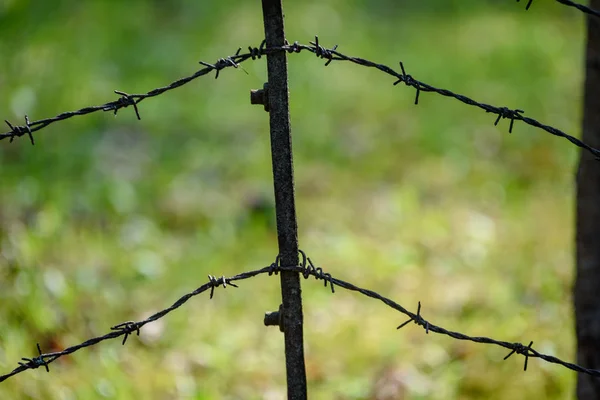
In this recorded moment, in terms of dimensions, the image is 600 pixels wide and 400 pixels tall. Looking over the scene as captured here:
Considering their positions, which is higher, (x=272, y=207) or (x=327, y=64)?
(x=272, y=207)

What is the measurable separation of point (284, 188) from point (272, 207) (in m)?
2.93

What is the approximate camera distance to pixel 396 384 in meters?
2.83

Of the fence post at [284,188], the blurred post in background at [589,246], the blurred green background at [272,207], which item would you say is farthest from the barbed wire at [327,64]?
the blurred green background at [272,207]

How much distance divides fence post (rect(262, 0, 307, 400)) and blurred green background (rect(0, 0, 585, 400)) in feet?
3.77

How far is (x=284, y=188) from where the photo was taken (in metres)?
1.62

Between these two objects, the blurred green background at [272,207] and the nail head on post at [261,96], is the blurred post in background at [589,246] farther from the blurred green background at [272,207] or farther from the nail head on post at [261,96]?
the nail head on post at [261,96]

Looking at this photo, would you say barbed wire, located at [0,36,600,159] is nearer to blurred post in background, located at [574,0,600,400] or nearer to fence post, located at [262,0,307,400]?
fence post, located at [262,0,307,400]

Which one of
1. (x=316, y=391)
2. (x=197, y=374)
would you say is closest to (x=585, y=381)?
(x=316, y=391)

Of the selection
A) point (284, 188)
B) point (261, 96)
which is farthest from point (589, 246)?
point (261, 96)

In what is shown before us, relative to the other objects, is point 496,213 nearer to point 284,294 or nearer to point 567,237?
point 567,237

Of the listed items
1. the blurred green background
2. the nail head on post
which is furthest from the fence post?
the blurred green background

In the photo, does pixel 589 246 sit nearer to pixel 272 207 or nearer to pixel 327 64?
pixel 327 64

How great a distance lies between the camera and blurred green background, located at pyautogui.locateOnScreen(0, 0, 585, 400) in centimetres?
305

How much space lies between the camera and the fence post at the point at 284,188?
5.09ft
